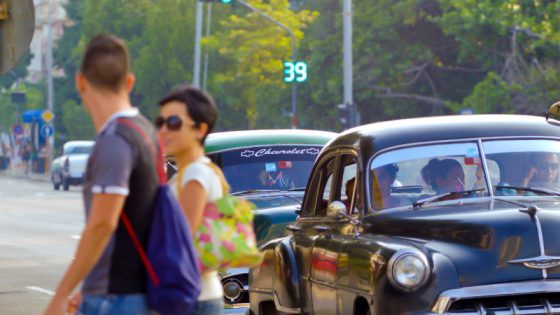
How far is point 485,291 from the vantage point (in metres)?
7.82

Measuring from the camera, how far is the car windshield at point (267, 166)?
14.4 m

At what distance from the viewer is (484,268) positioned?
792cm

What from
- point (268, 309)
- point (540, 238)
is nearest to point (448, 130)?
point (540, 238)

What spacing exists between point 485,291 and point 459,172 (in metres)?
1.40

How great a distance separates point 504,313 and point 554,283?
0.31 metres

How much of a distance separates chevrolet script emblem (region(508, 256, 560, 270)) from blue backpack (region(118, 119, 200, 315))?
322 cm

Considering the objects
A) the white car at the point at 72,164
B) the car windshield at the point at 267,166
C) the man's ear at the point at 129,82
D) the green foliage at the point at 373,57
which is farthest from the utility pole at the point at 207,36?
the man's ear at the point at 129,82

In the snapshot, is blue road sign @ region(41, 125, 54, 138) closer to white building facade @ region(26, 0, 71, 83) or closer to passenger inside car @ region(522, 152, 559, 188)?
passenger inside car @ region(522, 152, 559, 188)

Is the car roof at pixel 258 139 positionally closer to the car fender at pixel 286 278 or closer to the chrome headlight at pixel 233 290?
the chrome headlight at pixel 233 290

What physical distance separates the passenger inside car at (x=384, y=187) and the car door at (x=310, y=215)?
75cm

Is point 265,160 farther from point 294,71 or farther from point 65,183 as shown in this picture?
point 65,183

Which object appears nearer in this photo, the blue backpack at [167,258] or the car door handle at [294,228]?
the blue backpack at [167,258]

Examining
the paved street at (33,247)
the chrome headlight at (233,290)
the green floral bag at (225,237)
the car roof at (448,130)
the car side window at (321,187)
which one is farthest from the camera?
the paved street at (33,247)

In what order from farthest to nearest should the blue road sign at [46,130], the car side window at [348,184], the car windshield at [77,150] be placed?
the blue road sign at [46,130], the car windshield at [77,150], the car side window at [348,184]
